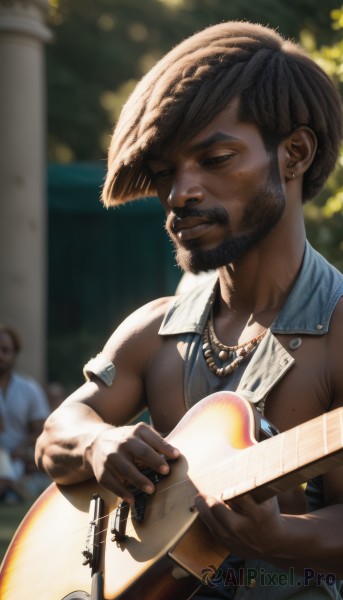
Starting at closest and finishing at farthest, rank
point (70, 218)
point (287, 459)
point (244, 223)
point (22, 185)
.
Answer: point (287, 459), point (244, 223), point (22, 185), point (70, 218)

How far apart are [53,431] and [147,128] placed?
3.00 feet

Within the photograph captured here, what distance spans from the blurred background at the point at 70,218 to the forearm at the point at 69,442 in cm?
243

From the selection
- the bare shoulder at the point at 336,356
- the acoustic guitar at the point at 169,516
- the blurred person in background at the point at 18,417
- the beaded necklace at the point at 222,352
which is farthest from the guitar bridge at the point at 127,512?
the blurred person in background at the point at 18,417

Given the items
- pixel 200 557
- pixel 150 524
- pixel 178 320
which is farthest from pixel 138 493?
pixel 178 320

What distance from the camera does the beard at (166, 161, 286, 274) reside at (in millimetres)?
2939

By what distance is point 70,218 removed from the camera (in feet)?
52.3

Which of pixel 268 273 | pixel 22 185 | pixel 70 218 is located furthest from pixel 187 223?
pixel 70 218

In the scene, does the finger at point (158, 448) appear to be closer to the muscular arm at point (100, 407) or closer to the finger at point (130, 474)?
the finger at point (130, 474)

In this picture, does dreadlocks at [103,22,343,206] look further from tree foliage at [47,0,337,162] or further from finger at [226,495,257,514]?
tree foliage at [47,0,337,162]

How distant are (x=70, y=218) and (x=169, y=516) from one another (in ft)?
43.9

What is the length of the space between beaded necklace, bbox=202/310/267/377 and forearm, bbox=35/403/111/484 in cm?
32

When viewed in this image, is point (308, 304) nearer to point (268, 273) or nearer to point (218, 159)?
point (268, 273)

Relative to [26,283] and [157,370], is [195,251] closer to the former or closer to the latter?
[157,370]

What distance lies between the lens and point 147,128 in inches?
120
